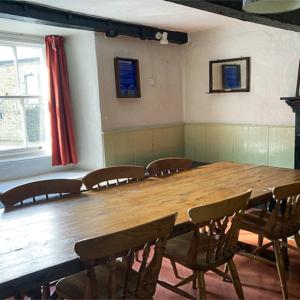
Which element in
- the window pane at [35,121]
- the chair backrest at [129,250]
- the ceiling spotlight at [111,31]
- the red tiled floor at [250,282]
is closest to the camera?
the chair backrest at [129,250]

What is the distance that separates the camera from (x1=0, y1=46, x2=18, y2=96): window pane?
12.4 ft

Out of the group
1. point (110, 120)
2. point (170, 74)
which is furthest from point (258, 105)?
point (110, 120)

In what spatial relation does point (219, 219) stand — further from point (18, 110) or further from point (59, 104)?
point (18, 110)

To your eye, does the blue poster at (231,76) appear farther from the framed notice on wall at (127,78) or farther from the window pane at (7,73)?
the window pane at (7,73)

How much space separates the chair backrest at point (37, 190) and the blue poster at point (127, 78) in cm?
199

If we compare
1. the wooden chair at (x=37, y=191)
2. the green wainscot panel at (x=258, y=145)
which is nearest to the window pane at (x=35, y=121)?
the wooden chair at (x=37, y=191)

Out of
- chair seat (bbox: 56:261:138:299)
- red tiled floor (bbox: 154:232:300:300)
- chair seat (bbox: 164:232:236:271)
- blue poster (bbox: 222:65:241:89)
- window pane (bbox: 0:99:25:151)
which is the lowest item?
red tiled floor (bbox: 154:232:300:300)

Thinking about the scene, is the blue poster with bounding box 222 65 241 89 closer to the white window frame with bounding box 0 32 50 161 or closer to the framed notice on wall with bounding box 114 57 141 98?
the framed notice on wall with bounding box 114 57 141 98

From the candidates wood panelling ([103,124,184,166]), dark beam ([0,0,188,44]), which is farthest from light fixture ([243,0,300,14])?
wood panelling ([103,124,184,166])

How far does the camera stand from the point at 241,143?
4.24 m

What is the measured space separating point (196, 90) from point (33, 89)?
204 centimetres

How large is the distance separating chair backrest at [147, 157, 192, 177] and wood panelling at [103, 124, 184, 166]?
47.7 inches

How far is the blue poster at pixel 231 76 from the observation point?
13.7 feet

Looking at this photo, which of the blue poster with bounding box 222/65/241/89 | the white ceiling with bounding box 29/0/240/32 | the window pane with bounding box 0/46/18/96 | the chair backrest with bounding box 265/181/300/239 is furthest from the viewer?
the blue poster with bounding box 222/65/241/89
